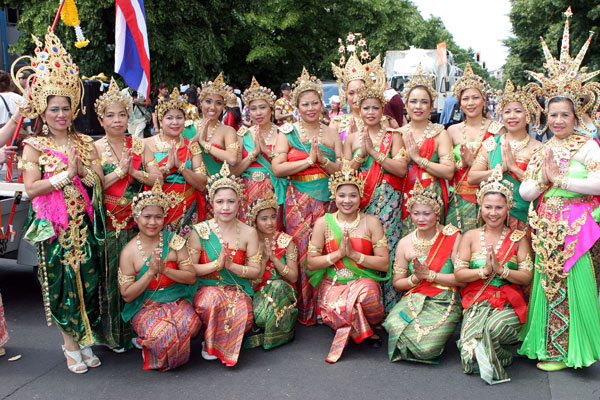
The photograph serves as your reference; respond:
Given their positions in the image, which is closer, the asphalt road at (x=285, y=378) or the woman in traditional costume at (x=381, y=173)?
the asphalt road at (x=285, y=378)

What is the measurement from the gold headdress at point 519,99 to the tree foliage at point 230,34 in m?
8.24

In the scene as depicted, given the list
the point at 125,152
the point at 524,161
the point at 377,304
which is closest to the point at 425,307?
the point at 377,304

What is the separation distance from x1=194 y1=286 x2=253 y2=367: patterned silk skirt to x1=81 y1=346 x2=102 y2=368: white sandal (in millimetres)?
752

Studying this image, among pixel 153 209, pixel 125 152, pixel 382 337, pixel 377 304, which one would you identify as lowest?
pixel 382 337

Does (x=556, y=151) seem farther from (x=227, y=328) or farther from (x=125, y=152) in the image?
(x=125, y=152)

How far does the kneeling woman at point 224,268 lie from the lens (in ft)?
13.3

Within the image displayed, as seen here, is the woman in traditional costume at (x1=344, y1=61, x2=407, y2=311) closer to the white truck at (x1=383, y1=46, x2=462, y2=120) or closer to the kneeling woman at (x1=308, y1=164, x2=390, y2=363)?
the kneeling woman at (x1=308, y1=164, x2=390, y2=363)

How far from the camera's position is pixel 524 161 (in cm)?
432

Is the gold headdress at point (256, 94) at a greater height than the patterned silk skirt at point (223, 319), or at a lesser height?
greater

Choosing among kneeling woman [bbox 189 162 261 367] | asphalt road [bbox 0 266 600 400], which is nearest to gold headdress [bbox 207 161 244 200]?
kneeling woman [bbox 189 162 261 367]

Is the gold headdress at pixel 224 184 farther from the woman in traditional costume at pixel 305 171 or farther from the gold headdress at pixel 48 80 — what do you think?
the gold headdress at pixel 48 80

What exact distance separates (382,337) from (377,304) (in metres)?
0.38

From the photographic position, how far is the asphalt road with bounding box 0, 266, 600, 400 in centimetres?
357

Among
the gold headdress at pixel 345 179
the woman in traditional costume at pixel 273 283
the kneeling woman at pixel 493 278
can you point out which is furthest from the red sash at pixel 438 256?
the woman in traditional costume at pixel 273 283
